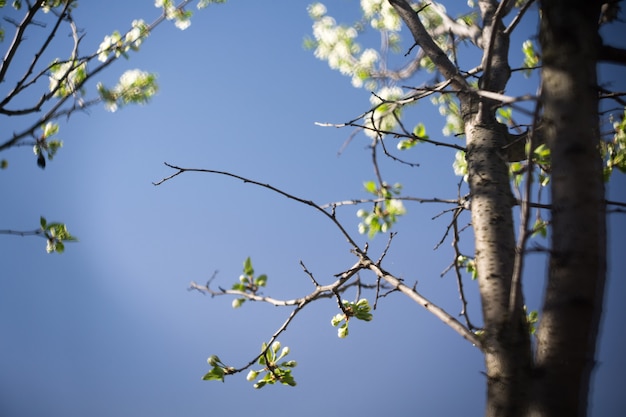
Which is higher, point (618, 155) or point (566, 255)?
point (618, 155)

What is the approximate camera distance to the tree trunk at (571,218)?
0.60 metres

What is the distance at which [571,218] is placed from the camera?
2.05 feet

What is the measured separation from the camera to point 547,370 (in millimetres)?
636

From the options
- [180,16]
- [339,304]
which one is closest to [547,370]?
[339,304]

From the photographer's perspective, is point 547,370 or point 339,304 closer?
point 547,370

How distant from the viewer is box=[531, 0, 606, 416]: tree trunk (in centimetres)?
60

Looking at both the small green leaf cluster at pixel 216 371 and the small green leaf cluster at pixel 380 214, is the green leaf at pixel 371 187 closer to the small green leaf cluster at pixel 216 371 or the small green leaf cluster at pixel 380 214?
the small green leaf cluster at pixel 380 214

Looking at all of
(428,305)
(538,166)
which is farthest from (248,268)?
(538,166)

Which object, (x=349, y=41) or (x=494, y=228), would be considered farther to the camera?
(x=349, y=41)

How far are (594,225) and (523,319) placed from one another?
30 cm

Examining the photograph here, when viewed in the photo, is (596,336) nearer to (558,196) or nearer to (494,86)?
(558,196)

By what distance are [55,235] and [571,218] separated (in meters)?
1.84

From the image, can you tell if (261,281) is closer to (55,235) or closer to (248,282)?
(248,282)

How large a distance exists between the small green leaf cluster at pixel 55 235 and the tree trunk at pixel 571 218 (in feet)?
5.77
